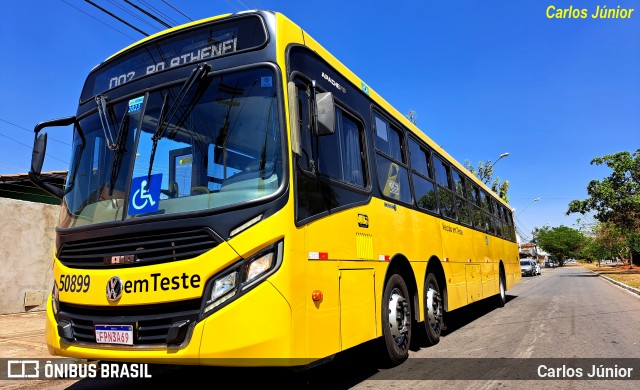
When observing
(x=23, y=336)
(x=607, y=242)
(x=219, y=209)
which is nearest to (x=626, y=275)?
(x=607, y=242)

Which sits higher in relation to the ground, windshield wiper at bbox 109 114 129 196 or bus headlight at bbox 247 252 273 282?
windshield wiper at bbox 109 114 129 196

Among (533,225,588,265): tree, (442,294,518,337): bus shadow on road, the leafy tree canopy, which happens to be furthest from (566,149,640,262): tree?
(533,225,588,265): tree

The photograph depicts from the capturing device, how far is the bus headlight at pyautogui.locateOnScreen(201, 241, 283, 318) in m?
3.36

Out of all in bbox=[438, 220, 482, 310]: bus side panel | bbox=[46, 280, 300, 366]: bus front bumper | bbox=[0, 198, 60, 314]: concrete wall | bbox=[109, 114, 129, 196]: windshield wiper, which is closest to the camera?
bbox=[46, 280, 300, 366]: bus front bumper

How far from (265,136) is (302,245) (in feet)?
3.14

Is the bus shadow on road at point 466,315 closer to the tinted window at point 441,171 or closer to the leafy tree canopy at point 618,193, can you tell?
the tinted window at point 441,171

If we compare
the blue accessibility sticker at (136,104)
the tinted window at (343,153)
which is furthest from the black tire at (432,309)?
the blue accessibility sticker at (136,104)

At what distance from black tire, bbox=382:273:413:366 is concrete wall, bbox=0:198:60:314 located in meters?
9.04

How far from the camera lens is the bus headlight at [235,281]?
3.36m

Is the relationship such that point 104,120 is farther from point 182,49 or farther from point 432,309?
point 432,309

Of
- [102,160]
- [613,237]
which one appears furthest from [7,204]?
[613,237]

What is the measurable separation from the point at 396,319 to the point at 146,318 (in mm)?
3030

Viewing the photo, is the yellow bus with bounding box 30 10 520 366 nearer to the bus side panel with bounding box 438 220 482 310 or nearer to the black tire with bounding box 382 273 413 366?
the black tire with bounding box 382 273 413 366

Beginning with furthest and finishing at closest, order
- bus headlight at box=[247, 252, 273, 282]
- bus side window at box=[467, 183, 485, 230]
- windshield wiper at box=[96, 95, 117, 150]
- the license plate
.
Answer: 1. bus side window at box=[467, 183, 485, 230]
2. windshield wiper at box=[96, 95, 117, 150]
3. the license plate
4. bus headlight at box=[247, 252, 273, 282]
